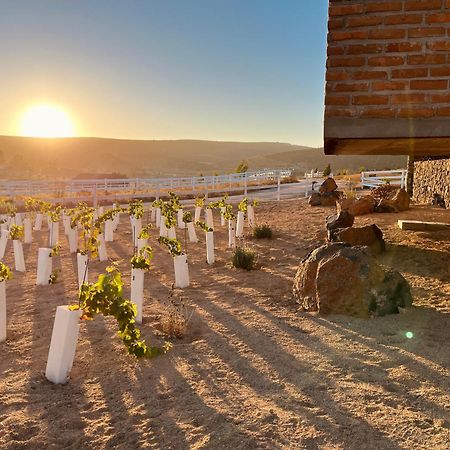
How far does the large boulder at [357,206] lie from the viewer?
49.6 ft

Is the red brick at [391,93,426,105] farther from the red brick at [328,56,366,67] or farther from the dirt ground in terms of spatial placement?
the dirt ground

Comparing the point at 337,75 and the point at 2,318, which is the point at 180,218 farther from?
the point at 337,75

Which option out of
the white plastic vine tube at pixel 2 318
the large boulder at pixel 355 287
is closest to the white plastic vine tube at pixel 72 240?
the white plastic vine tube at pixel 2 318

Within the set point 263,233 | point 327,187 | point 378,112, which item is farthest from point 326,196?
point 378,112

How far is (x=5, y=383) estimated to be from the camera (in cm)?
447

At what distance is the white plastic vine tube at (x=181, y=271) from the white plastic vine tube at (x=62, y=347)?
3426mm

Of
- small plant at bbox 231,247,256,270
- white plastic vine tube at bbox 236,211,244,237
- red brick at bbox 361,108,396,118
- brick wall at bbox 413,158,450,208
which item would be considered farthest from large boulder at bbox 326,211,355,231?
red brick at bbox 361,108,396,118

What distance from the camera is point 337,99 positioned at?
4234 mm

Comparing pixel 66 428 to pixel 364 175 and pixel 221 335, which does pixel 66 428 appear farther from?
pixel 364 175

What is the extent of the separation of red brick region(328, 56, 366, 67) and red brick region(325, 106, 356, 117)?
39cm

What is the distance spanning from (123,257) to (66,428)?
25.6ft

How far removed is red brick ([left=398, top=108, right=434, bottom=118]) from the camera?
4090mm

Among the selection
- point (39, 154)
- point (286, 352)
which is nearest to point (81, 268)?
point (286, 352)

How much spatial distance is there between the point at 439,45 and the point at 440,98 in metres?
0.45
